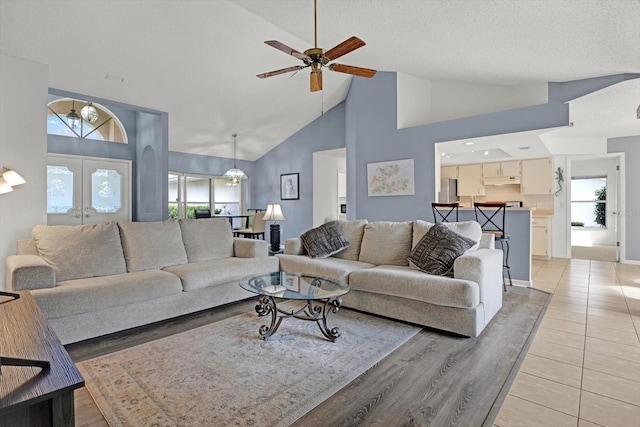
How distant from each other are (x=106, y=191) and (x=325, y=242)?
16.5 feet

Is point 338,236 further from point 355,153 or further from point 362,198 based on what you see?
point 355,153

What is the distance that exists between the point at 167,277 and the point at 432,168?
4040 millimetres

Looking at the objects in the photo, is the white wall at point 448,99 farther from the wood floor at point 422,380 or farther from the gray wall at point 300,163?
the wood floor at point 422,380

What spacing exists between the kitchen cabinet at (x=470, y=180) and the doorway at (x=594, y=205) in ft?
7.87

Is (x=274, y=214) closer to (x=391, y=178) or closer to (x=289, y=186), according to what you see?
(x=391, y=178)

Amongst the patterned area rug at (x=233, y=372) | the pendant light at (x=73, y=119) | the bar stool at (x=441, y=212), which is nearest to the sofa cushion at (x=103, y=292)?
the patterned area rug at (x=233, y=372)

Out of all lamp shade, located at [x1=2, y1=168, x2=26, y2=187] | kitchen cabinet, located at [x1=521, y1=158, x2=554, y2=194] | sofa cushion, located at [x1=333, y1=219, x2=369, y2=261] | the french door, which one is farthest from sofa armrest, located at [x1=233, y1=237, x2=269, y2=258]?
kitchen cabinet, located at [x1=521, y1=158, x2=554, y2=194]

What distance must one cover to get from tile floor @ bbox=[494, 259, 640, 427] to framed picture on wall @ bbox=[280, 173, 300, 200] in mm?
5299

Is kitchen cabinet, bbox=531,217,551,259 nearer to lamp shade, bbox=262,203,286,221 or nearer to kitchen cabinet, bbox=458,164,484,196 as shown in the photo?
kitchen cabinet, bbox=458,164,484,196

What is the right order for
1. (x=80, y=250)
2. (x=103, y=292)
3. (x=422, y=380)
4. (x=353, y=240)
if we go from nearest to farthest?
(x=422, y=380), (x=103, y=292), (x=80, y=250), (x=353, y=240)

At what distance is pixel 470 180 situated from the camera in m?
7.81

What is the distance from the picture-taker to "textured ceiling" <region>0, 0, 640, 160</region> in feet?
9.87

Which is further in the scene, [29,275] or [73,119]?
[73,119]

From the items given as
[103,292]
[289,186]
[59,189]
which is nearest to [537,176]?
[289,186]
